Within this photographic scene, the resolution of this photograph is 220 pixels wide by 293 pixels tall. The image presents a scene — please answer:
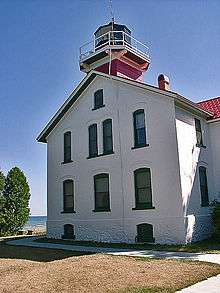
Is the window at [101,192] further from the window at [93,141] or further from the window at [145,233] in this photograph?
the window at [145,233]

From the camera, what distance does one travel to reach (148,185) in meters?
16.6

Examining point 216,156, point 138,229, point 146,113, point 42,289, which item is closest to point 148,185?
point 138,229

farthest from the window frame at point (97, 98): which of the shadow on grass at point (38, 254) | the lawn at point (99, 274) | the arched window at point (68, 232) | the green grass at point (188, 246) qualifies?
the lawn at point (99, 274)

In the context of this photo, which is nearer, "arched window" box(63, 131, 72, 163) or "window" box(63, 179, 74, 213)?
"window" box(63, 179, 74, 213)

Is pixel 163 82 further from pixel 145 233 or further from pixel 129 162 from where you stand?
pixel 145 233

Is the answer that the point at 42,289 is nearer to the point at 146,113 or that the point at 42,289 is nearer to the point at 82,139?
the point at 146,113

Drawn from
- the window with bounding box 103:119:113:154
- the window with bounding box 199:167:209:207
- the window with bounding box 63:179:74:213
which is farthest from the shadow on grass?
the window with bounding box 199:167:209:207

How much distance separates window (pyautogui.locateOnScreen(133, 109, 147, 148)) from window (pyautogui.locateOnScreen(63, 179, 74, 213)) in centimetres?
563

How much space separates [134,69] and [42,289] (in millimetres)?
19019

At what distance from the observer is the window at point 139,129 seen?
17.3 metres

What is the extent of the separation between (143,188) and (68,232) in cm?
633

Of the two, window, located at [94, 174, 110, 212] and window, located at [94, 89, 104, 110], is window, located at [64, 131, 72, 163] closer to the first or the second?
window, located at [94, 89, 104, 110]

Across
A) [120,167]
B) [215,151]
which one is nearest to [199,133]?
[215,151]

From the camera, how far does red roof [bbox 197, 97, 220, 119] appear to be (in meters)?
19.7
